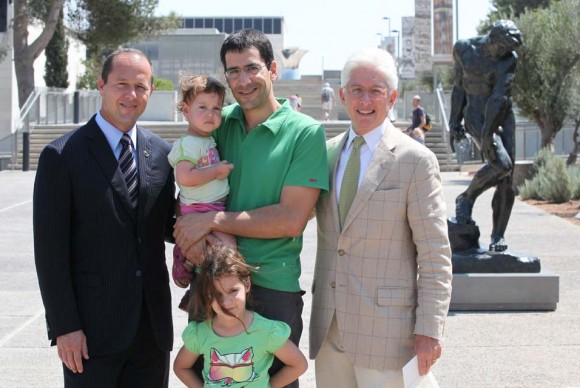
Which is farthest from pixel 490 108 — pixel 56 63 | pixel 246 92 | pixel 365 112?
pixel 56 63

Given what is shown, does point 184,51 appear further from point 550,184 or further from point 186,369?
point 186,369

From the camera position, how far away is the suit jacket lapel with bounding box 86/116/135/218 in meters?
3.86

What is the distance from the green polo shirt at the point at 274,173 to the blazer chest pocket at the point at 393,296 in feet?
1.20

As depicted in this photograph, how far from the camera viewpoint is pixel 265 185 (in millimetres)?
3846

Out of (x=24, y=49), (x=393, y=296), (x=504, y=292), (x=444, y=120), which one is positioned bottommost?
(x=504, y=292)

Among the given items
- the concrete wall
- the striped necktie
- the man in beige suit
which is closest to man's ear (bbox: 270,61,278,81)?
the man in beige suit

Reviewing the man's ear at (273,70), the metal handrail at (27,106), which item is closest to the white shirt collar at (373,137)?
the man's ear at (273,70)

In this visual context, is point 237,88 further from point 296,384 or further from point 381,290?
point 296,384

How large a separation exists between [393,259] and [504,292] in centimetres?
476

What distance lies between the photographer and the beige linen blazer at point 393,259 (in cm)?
378

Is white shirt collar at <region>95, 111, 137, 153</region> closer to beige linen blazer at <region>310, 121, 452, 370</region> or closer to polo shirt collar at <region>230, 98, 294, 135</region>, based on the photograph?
polo shirt collar at <region>230, 98, 294, 135</region>

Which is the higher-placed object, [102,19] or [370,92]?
[102,19]

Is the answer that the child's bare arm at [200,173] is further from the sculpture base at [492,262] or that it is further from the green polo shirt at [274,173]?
the sculpture base at [492,262]

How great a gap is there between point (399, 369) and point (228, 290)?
799mm
